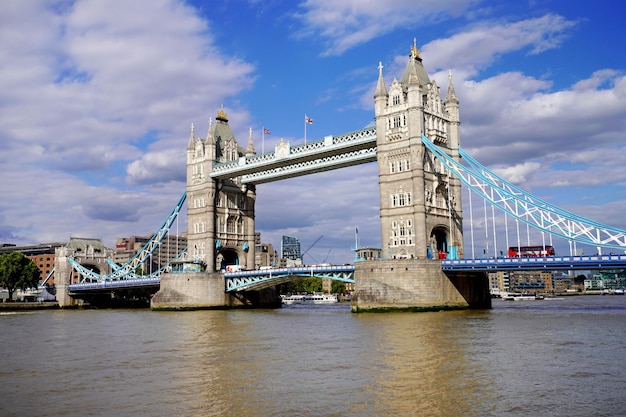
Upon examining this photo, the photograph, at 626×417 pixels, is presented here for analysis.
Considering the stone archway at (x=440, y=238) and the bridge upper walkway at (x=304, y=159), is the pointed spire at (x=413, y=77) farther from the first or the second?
the stone archway at (x=440, y=238)

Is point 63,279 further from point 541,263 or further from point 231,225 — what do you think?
point 541,263

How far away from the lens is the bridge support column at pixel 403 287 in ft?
185

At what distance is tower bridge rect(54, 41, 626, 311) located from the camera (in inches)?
2258

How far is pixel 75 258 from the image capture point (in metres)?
111

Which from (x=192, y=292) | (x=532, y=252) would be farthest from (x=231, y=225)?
(x=532, y=252)

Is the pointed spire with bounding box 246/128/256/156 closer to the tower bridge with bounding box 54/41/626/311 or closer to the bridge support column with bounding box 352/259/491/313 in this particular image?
the tower bridge with bounding box 54/41/626/311

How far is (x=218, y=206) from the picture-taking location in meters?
86.1

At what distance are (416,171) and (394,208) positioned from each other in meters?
4.61

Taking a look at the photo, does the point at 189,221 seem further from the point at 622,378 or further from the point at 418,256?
the point at 622,378

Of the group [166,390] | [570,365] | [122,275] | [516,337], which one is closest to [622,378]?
[570,365]

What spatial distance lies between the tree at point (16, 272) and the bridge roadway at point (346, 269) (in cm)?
1035

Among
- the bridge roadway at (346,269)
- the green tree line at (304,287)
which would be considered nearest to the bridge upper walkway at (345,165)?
the bridge roadway at (346,269)

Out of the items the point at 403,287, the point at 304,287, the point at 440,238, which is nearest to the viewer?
the point at 403,287

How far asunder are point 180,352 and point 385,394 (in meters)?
15.0
